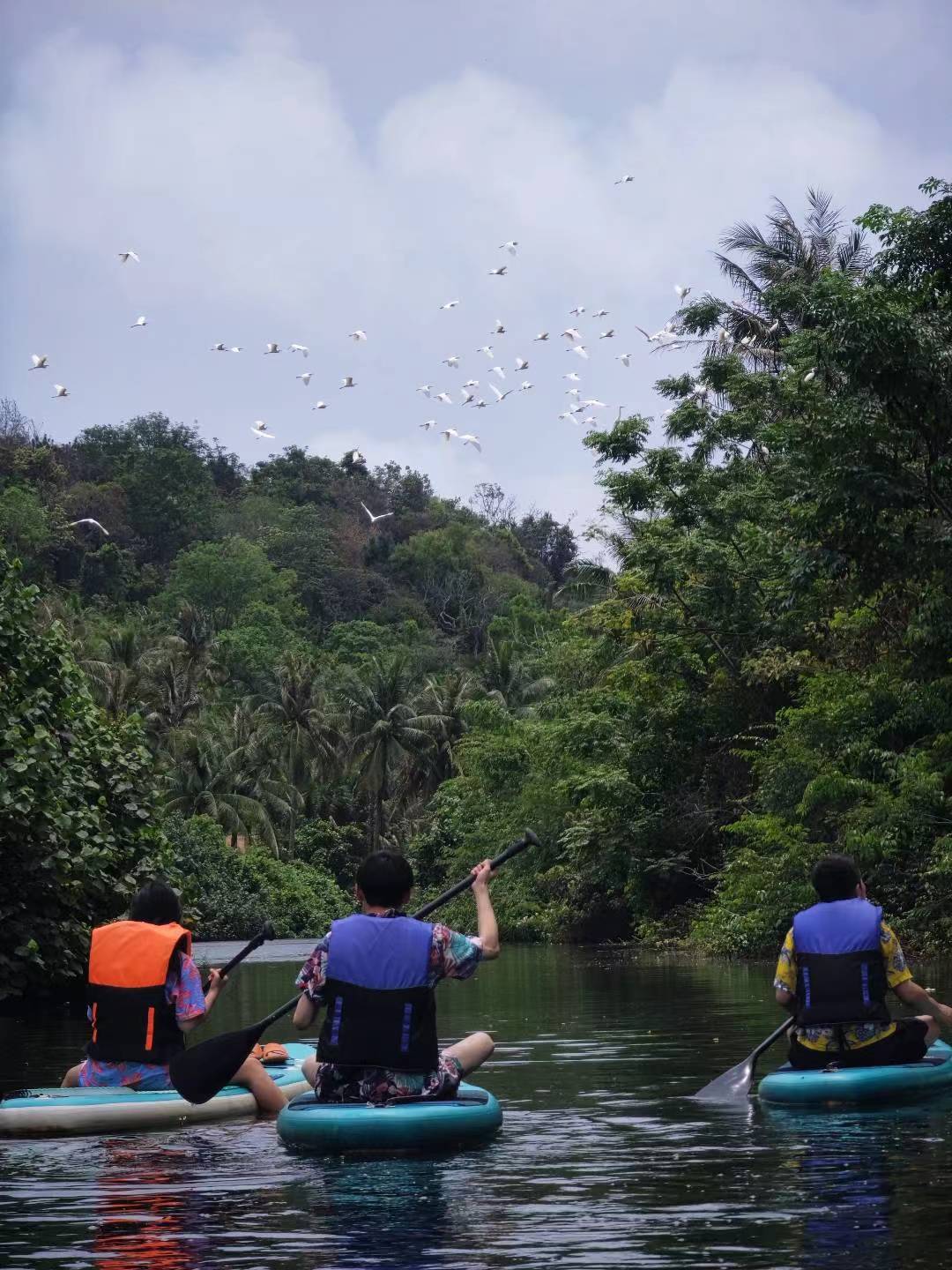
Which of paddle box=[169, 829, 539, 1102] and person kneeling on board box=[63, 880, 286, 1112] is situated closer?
paddle box=[169, 829, 539, 1102]

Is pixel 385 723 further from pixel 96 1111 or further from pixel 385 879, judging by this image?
pixel 385 879

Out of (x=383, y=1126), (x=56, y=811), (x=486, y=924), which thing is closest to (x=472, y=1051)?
(x=383, y=1126)

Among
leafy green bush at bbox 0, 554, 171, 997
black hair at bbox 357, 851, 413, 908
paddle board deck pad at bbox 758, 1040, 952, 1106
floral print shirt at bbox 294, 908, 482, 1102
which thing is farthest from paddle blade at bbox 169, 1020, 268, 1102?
leafy green bush at bbox 0, 554, 171, 997

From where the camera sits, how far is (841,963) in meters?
8.95

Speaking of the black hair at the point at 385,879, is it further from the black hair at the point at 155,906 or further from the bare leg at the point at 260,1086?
the bare leg at the point at 260,1086

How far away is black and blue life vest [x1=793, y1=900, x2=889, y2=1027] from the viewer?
891 centimetres

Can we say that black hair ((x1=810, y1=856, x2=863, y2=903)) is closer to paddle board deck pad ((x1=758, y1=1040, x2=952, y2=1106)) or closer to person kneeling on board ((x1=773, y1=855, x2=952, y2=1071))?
person kneeling on board ((x1=773, y1=855, x2=952, y2=1071))

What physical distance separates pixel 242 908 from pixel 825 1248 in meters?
49.7

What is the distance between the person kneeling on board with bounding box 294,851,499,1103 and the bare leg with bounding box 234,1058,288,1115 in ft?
5.19

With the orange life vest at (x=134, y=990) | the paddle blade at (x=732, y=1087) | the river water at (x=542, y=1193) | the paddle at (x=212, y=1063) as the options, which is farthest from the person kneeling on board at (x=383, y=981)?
the paddle blade at (x=732, y=1087)

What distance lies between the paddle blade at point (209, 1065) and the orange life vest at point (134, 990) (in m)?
0.27

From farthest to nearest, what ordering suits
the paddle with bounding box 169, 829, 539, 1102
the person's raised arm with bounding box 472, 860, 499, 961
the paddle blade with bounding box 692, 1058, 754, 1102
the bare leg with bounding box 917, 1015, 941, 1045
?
the paddle blade with bounding box 692, 1058, 754, 1102 < the bare leg with bounding box 917, 1015, 941, 1045 < the paddle with bounding box 169, 829, 539, 1102 < the person's raised arm with bounding box 472, 860, 499, 961

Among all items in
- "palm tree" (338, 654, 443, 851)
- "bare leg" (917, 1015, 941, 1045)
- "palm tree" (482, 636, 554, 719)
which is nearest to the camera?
"bare leg" (917, 1015, 941, 1045)

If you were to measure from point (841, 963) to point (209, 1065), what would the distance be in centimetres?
315
